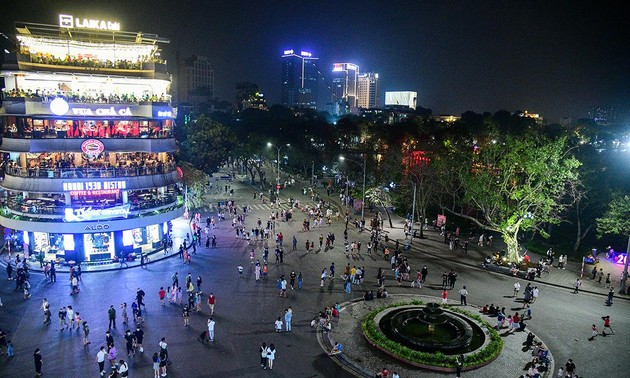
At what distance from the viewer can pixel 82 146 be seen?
36406mm

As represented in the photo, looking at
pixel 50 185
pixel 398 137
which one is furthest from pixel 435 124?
pixel 50 185

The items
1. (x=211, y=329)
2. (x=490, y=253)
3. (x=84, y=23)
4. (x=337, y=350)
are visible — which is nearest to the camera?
(x=337, y=350)

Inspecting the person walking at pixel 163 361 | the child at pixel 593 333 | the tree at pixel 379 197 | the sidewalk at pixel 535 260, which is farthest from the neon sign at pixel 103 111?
the child at pixel 593 333

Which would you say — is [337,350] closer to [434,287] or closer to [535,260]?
[434,287]

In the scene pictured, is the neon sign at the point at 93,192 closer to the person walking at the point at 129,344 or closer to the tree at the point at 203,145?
the person walking at the point at 129,344

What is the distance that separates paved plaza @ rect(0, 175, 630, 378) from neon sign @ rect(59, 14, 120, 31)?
2312cm

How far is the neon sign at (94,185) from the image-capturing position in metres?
36.0

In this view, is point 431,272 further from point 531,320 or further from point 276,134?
point 276,134

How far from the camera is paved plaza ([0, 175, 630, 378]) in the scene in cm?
2116

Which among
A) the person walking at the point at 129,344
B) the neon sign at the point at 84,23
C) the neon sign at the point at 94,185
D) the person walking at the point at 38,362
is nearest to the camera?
the person walking at the point at 38,362

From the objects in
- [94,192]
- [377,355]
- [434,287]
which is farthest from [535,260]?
[94,192]

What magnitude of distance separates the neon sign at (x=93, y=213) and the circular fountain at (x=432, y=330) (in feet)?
78.1

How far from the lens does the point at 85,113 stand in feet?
122

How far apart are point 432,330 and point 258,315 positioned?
407 inches
